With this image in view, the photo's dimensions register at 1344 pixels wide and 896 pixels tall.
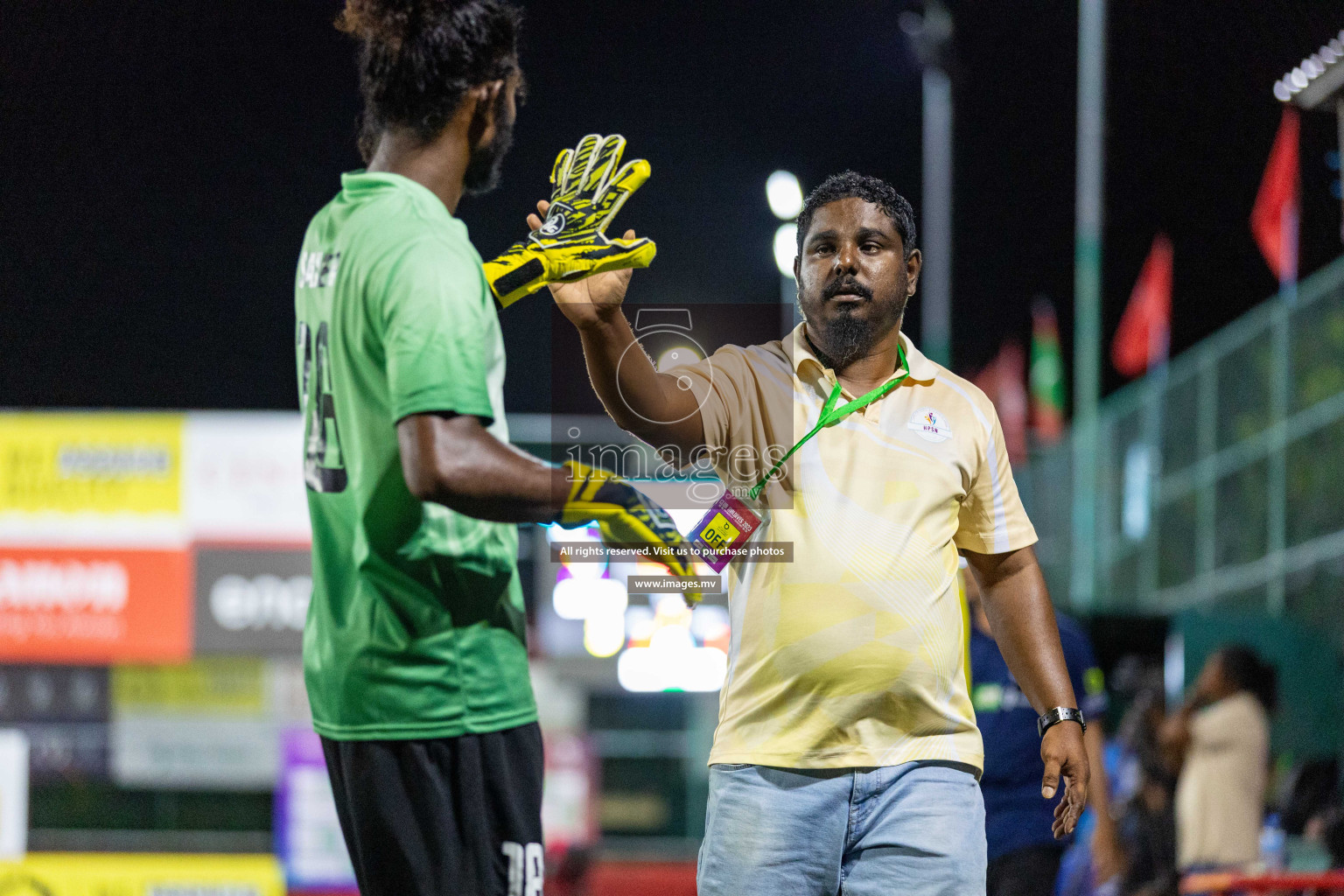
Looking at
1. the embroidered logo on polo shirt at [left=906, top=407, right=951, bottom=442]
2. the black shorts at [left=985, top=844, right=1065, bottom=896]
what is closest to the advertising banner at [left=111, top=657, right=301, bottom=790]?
the black shorts at [left=985, top=844, right=1065, bottom=896]

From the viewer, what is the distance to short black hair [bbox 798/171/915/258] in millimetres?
3379

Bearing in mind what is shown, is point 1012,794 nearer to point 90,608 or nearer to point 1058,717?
point 1058,717

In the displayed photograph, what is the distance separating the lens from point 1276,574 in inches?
539

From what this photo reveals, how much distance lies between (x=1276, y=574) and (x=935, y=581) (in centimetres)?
1173

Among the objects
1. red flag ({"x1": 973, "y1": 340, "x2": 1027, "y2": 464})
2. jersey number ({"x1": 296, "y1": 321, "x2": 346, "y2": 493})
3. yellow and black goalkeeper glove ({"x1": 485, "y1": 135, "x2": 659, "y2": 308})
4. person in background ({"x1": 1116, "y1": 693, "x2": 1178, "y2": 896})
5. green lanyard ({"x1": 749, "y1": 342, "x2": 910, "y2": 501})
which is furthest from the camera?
red flag ({"x1": 973, "y1": 340, "x2": 1027, "y2": 464})

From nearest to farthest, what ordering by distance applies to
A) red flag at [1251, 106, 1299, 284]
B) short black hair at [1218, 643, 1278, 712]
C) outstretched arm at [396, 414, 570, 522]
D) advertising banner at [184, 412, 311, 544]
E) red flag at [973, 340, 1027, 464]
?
1. outstretched arm at [396, 414, 570, 522]
2. short black hair at [1218, 643, 1278, 712]
3. advertising banner at [184, 412, 311, 544]
4. red flag at [1251, 106, 1299, 284]
5. red flag at [973, 340, 1027, 464]

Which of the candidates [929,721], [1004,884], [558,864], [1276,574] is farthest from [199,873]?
[929,721]

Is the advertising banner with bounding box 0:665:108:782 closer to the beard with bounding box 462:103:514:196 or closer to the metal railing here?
the metal railing

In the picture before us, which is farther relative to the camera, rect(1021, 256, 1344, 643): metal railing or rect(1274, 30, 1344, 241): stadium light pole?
rect(1021, 256, 1344, 643): metal railing

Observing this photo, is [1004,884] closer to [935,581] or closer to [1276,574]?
[935,581]

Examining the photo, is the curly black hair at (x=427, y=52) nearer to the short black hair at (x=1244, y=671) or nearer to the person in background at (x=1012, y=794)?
the person in background at (x=1012, y=794)

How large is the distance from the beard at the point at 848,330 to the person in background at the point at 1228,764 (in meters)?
6.15

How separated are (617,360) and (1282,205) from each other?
12.7 metres

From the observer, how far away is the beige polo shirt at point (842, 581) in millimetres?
3066
